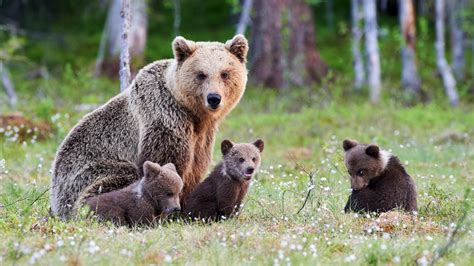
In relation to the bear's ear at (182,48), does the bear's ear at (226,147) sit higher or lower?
lower

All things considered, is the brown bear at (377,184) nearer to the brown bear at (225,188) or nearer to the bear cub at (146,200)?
the brown bear at (225,188)

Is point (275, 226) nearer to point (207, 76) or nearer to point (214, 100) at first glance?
point (214, 100)

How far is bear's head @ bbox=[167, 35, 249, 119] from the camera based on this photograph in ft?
28.8

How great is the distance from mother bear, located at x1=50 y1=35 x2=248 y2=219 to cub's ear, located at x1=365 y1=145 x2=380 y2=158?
1.58m

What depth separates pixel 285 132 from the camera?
17047mm

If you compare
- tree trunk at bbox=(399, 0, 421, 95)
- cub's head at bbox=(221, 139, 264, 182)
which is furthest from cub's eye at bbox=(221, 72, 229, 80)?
tree trunk at bbox=(399, 0, 421, 95)

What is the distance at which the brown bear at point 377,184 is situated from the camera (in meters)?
8.78

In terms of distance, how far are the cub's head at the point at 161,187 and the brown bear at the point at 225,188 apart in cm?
42

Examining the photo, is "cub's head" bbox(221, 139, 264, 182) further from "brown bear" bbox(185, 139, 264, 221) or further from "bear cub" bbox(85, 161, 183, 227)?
"bear cub" bbox(85, 161, 183, 227)

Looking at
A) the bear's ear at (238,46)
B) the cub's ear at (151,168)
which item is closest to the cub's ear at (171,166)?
the cub's ear at (151,168)

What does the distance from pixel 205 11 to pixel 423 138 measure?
2837cm

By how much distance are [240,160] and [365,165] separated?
1.37 m

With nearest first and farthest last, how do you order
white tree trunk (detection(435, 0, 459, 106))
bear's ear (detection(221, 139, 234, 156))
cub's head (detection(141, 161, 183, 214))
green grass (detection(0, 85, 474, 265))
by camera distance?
green grass (detection(0, 85, 474, 265)), cub's head (detection(141, 161, 183, 214)), bear's ear (detection(221, 139, 234, 156)), white tree trunk (detection(435, 0, 459, 106))

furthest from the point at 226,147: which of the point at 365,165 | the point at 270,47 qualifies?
the point at 270,47
